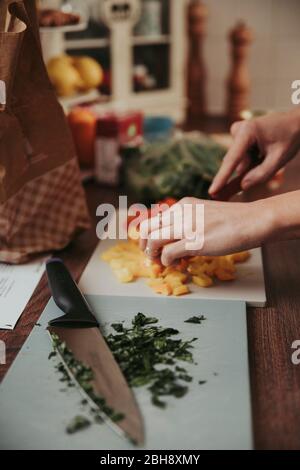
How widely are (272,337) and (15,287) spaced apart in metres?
0.42

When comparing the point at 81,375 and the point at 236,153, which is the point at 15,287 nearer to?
the point at 81,375

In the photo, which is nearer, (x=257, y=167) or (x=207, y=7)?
(x=257, y=167)

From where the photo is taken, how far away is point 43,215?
111 centimetres

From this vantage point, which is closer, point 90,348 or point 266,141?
point 90,348

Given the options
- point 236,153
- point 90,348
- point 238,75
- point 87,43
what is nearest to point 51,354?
point 90,348

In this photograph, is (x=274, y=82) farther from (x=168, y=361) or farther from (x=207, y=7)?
(x=168, y=361)

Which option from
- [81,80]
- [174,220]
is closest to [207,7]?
[81,80]

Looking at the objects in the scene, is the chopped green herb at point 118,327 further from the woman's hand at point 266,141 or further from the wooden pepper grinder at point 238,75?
the wooden pepper grinder at point 238,75

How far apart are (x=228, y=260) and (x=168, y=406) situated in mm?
410

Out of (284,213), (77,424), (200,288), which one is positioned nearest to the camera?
(77,424)

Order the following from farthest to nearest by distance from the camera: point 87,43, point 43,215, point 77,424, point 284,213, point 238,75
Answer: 1. point 238,75
2. point 87,43
3. point 43,215
4. point 284,213
5. point 77,424

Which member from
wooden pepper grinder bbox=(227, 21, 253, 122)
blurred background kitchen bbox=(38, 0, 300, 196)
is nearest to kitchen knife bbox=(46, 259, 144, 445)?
Result: blurred background kitchen bbox=(38, 0, 300, 196)

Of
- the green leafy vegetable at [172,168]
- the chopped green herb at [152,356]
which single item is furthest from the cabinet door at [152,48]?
the chopped green herb at [152,356]

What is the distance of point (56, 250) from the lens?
112 centimetres
